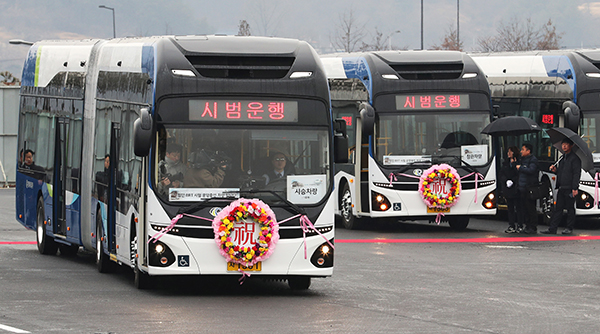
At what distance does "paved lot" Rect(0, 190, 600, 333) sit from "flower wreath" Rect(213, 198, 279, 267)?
0.50 metres

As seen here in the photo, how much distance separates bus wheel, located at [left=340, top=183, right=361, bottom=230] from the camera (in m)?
23.0

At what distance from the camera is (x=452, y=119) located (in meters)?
21.7

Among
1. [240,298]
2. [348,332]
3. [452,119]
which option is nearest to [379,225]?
[452,119]

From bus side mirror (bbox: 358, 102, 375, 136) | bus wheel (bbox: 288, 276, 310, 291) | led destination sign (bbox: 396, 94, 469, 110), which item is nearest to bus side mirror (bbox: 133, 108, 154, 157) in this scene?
bus wheel (bbox: 288, 276, 310, 291)

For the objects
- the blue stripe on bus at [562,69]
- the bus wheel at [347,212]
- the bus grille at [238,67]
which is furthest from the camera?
the bus wheel at [347,212]

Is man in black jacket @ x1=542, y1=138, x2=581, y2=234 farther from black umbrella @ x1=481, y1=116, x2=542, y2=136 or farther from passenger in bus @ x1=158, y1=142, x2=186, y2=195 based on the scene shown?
passenger in bus @ x1=158, y1=142, x2=186, y2=195

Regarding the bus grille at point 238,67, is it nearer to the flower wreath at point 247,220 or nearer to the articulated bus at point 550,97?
the flower wreath at point 247,220

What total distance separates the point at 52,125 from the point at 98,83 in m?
2.59

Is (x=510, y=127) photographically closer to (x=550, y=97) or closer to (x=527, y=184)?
(x=527, y=184)

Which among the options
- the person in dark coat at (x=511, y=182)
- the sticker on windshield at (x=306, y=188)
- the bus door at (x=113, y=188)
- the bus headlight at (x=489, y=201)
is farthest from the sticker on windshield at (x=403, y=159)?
the sticker on windshield at (x=306, y=188)

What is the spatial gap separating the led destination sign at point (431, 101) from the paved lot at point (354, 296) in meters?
3.36

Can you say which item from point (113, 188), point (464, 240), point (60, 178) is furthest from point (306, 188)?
point (464, 240)

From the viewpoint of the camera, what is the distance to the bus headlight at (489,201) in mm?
21719

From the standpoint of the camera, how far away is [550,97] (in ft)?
74.9
